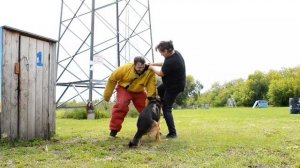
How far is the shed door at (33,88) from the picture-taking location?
6086 mm

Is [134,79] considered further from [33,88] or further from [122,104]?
[33,88]

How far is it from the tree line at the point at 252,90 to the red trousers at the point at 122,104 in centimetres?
4697

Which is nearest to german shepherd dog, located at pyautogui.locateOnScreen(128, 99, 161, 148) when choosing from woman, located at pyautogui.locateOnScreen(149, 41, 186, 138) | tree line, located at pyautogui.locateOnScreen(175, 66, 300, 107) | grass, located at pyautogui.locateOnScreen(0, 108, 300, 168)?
grass, located at pyautogui.locateOnScreen(0, 108, 300, 168)

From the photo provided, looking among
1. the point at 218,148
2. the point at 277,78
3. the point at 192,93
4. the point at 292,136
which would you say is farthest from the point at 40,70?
the point at 192,93

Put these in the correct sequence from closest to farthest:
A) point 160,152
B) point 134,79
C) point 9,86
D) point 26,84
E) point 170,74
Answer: point 160,152, point 9,86, point 26,84, point 170,74, point 134,79

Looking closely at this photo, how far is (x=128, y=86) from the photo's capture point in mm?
6914

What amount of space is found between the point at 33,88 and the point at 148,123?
190cm

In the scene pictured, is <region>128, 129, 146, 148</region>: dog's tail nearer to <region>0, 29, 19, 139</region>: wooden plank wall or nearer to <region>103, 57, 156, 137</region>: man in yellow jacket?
<region>103, 57, 156, 137</region>: man in yellow jacket

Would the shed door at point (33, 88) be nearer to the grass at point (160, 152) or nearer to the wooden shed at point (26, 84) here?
the wooden shed at point (26, 84)

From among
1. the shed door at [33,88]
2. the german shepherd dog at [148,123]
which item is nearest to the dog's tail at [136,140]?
the german shepherd dog at [148,123]

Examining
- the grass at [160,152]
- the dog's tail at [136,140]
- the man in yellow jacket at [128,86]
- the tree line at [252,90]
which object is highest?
the tree line at [252,90]

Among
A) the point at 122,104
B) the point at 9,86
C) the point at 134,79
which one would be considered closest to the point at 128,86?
the point at 134,79

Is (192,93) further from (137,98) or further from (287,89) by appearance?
(137,98)

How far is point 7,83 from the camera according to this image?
5.80m
